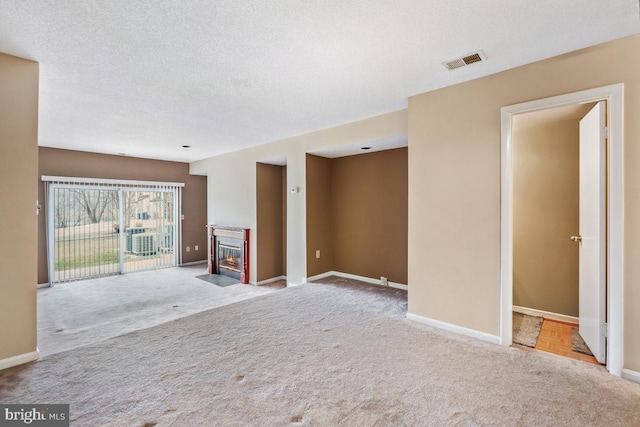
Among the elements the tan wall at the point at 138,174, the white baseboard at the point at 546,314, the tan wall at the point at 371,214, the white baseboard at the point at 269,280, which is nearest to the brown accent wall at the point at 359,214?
the tan wall at the point at 371,214

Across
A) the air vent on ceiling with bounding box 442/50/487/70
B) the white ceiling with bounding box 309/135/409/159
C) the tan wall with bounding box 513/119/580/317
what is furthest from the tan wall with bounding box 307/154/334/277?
the tan wall with bounding box 513/119/580/317

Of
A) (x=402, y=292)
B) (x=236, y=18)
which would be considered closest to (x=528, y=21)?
(x=236, y=18)

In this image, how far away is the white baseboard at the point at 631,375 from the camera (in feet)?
6.61

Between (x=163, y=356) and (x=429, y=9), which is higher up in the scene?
(x=429, y=9)

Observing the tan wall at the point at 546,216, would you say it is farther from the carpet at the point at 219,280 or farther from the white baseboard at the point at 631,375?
the carpet at the point at 219,280

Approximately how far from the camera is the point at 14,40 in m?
2.05

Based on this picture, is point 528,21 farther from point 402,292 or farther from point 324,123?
point 402,292

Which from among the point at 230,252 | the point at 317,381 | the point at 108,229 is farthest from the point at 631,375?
the point at 108,229

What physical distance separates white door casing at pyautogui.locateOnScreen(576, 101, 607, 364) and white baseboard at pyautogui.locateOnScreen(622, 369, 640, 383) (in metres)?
0.17

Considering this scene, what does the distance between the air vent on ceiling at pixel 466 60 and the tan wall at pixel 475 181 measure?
1.24 ft

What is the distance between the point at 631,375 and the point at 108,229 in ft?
26.1

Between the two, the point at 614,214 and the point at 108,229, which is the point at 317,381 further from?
the point at 108,229

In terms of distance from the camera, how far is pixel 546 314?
3.27 m

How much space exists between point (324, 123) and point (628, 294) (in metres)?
3.59
